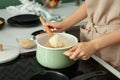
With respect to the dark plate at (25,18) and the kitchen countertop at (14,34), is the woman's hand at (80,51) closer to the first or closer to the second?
the kitchen countertop at (14,34)

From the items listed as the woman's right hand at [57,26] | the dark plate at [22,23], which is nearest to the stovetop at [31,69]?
the woman's right hand at [57,26]

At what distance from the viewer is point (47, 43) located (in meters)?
0.86

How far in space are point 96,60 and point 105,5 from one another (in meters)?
0.20

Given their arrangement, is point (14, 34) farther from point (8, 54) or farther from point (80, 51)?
point (80, 51)

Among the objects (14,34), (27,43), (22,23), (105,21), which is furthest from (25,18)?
(105,21)

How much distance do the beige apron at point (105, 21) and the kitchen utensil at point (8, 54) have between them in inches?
11.2

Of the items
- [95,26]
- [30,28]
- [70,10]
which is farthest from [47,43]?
[70,10]

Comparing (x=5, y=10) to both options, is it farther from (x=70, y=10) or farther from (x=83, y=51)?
(x=83, y=51)

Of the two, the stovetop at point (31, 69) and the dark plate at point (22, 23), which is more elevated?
the dark plate at point (22, 23)

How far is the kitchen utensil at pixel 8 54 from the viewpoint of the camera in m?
0.87

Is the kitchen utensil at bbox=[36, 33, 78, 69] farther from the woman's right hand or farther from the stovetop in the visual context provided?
the woman's right hand

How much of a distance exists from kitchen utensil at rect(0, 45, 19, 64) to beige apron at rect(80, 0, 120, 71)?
0.29 meters

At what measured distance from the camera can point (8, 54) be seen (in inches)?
35.7

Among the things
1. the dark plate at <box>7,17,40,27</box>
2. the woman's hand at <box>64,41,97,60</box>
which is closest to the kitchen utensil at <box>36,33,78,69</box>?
the woman's hand at <box>64,41,97,60</box>
